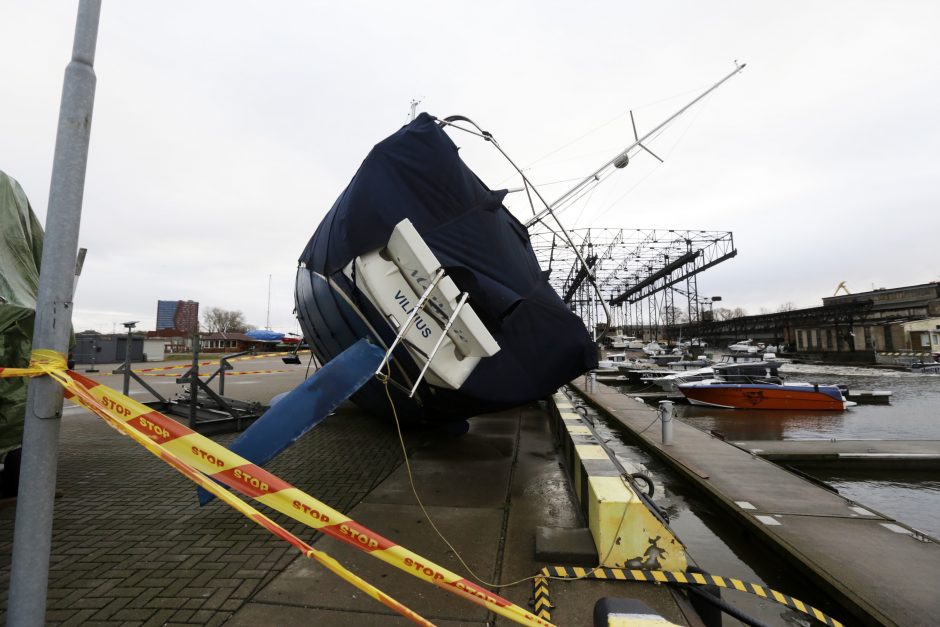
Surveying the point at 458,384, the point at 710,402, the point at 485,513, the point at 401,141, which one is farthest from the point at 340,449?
the point at 710,402

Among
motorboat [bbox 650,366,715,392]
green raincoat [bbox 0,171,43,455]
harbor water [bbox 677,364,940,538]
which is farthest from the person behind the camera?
motorboat [bbox 650,366,715,392]

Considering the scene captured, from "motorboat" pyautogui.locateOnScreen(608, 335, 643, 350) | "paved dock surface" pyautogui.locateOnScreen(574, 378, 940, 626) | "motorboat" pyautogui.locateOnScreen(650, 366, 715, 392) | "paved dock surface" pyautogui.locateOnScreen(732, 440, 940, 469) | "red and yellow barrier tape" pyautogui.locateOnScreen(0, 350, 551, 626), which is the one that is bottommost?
"paved dock surface" pyautogui.locateOnScreen(732, 440, 940, 469)

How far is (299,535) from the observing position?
3871 millimetres

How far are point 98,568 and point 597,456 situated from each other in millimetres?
4258

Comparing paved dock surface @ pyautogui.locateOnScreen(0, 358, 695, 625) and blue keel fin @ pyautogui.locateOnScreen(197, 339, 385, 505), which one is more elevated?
blue keel fin @ pyautogui.locateOnScreen(197, 339, 385, 505)

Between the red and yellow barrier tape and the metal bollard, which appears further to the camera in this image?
the metal bollard

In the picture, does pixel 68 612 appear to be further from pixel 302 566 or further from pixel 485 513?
pixel 485 513

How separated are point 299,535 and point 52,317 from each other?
288cm

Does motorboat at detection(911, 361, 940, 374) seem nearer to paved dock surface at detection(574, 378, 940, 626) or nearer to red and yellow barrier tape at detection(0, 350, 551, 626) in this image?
paved dock surface at detection(574, 378, 940, 626)

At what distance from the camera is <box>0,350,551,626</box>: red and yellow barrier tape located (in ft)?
5.98

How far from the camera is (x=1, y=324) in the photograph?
360cm

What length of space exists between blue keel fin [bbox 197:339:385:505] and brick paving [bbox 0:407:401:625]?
61 cm

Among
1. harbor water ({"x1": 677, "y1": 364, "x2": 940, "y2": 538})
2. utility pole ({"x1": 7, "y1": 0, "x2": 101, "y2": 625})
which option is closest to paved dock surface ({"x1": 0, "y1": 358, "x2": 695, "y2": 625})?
utility pole ({"x1": 7, "y1": 0, "x2": 101, "y2": 625})

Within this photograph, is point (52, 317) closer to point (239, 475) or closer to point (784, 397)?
point (239, 475)
